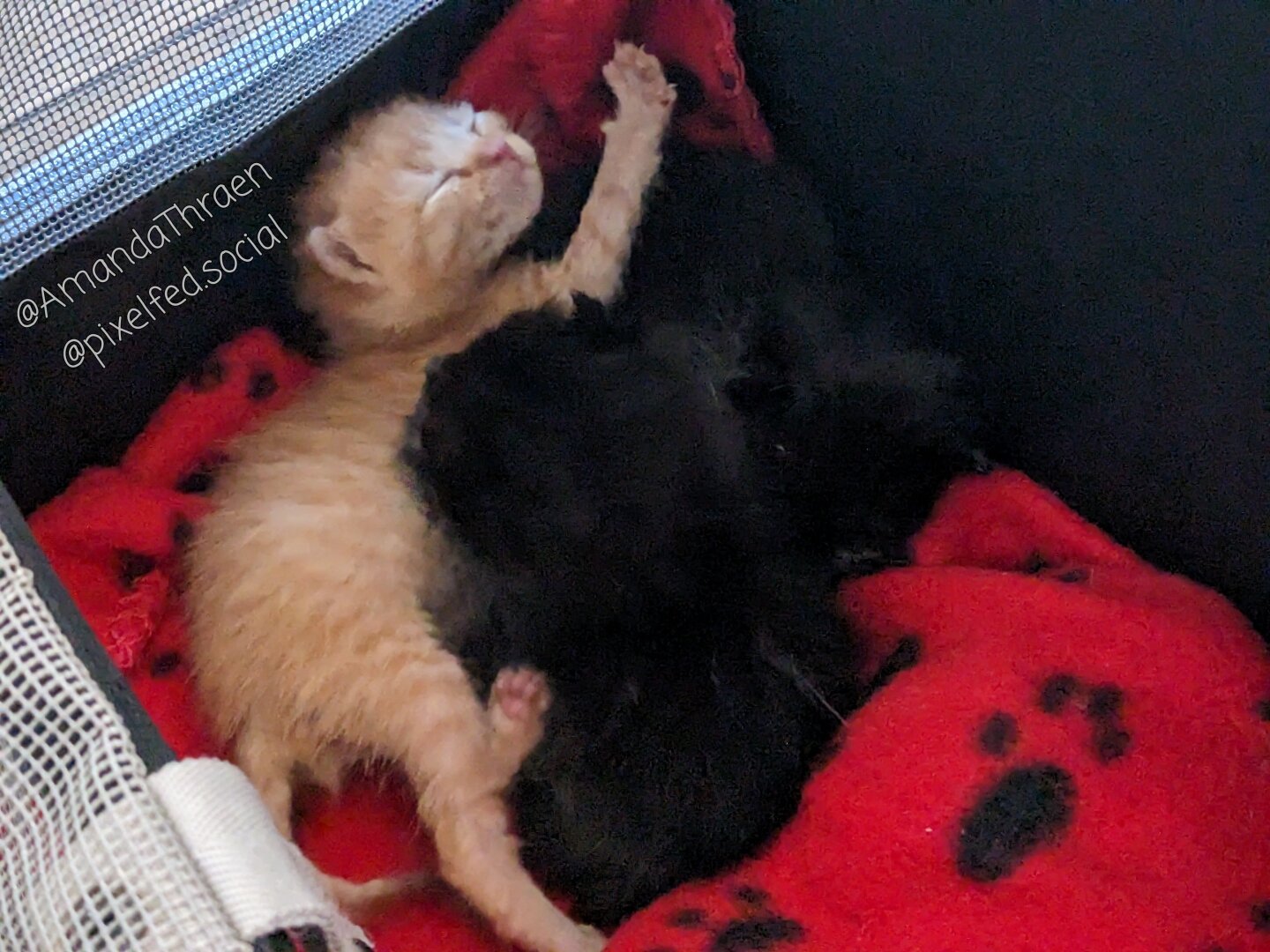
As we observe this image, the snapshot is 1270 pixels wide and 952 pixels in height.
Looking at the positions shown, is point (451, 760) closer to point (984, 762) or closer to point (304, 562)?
point (304, 562)

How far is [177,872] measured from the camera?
1.91ft

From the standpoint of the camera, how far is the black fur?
92 centimetres

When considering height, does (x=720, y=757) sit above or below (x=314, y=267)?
below

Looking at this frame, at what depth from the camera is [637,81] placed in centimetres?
120

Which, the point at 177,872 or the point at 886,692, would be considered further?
the point at 886,692

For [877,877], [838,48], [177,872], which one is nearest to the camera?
[177,872]

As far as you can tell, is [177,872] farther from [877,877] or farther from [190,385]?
[190,385]

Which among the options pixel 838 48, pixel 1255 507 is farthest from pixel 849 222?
pixel 1255 507

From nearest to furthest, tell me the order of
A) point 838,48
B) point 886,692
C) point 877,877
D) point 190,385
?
point 877,877 → point 886,692 → point 838,48 → point 190,385

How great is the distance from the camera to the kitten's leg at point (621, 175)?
1.18 meters

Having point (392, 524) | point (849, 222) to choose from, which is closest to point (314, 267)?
point (392, 524)

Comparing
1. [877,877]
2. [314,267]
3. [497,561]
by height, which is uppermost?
[314,267]

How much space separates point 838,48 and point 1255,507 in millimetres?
555

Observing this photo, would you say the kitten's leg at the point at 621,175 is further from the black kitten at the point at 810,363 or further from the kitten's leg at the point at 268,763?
the kitten's leg at the point at 268,763
